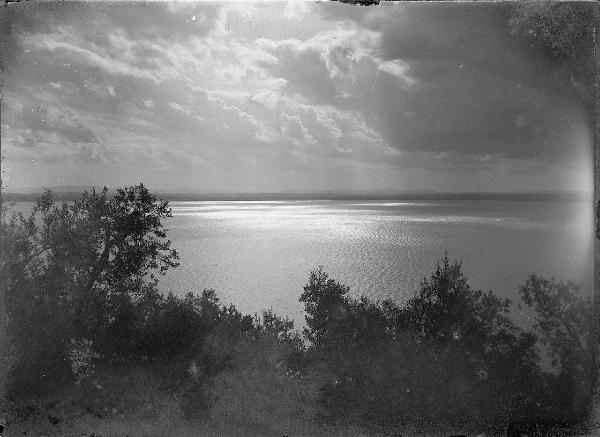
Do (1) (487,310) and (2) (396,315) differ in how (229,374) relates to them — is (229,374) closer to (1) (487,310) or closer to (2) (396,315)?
(2) (396,315)

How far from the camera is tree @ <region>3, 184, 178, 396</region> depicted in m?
7.48

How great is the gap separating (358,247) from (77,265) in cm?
469

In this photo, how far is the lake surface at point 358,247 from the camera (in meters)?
7.38

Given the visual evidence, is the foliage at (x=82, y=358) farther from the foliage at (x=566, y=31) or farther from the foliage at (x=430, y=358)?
the foliage at (x=566, y=31)

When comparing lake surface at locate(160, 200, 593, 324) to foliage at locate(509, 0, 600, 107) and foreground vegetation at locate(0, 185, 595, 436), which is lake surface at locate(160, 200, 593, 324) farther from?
foliage at locate(509, 0, 600, 107)

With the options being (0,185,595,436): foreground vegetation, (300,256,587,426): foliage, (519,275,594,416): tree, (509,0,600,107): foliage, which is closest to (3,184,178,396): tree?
(0,185,595,436): foreground vegetation

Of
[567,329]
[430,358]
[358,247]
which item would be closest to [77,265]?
[358,247]

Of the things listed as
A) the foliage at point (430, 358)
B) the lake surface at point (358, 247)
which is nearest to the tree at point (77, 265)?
the lake surface at point (358, 247)

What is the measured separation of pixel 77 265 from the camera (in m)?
7.74

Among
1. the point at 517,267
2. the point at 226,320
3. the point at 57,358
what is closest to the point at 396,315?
the point at 517,267

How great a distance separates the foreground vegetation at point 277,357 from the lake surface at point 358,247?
21 cm

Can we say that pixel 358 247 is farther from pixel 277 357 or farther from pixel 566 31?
pixel 566 31

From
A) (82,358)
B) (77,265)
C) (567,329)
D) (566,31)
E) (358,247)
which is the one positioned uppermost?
(566,31)

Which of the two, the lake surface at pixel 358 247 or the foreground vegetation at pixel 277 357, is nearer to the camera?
the foreground vegetation at pixel 277 357
